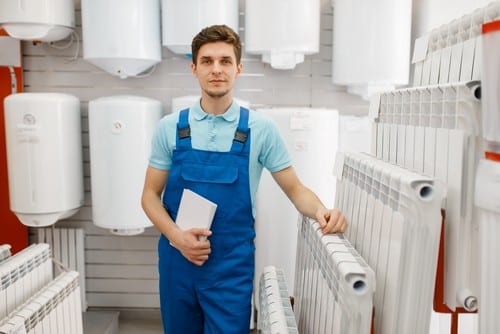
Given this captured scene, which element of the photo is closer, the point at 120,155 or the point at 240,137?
the point at 240,137

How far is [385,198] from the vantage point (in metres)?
1.40

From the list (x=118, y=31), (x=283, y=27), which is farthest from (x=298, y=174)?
(x=118, y=31)

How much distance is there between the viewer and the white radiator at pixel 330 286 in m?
1.23

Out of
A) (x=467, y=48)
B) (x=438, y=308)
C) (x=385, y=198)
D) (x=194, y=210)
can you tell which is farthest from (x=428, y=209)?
(x=194, y=210)

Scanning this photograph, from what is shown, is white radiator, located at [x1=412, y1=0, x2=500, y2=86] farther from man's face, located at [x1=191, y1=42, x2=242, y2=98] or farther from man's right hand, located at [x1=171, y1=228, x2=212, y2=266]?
man's right hand, located at [x1=171, y1=228, x2=212, y2=266]

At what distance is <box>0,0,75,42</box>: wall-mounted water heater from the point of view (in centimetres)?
305

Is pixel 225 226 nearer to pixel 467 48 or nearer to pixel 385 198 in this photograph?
pixel 385 198

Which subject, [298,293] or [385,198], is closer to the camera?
[385,198]

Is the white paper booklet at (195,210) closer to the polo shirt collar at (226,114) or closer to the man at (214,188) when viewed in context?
the man at (214,188)

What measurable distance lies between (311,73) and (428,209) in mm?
2549

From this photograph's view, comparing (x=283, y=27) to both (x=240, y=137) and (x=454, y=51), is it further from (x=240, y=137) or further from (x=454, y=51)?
(x=454, y=51)

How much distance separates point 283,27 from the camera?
309 cm

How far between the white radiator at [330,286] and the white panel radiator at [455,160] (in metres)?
0.25

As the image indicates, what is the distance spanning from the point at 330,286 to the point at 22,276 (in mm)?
1461
